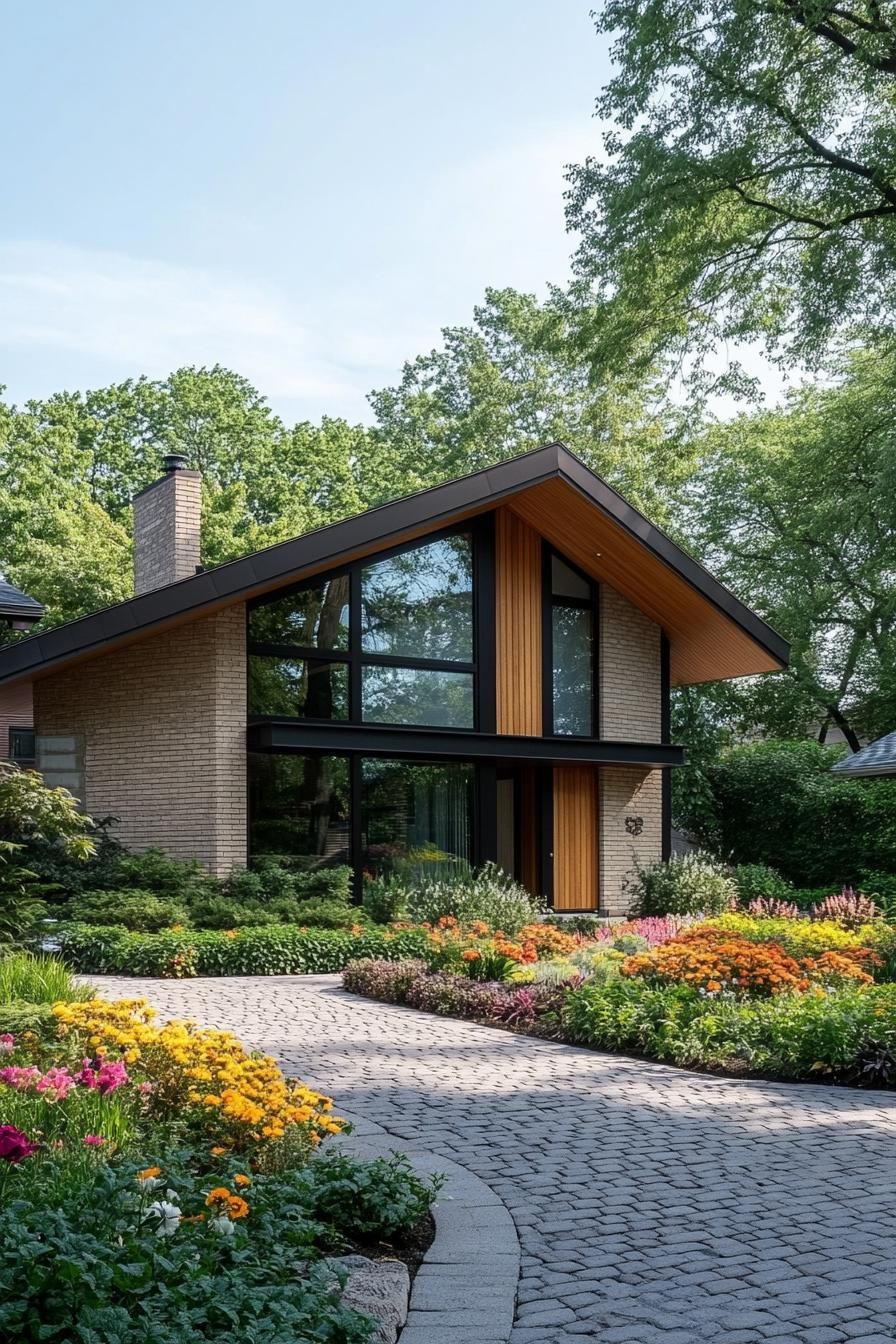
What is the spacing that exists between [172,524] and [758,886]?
10.9m

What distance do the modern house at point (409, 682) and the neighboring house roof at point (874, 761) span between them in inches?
84.6

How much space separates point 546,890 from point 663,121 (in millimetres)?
12080

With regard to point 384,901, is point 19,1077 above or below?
above

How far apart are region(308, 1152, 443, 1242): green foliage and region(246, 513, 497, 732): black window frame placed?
1180 centimetres

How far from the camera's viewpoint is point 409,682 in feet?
59.0

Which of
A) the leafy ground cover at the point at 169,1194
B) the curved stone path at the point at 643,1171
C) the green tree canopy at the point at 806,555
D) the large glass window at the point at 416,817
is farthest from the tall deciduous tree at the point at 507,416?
the leafy ground cover at the point at 169,1194

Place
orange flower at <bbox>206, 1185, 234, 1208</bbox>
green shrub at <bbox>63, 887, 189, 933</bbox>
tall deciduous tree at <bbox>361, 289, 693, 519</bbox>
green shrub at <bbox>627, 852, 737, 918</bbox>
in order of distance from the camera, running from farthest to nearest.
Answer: tall deciduous tree at <bbox>361, 289, 693, 519</bbox> → green shrub at <bbox>627, 852, 737, 918</bbox> → green shrub at <bbox>63, 887, 189, 933</bbox> → orange flower at <bbox>206, 1185, 234, 1208</bbox>

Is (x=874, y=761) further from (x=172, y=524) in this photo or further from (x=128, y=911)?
(x=128, y=911)

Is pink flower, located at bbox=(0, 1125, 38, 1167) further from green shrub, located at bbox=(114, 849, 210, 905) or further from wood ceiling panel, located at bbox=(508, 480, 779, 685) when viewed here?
wood ceiling panel, located at bbox=(508, 480, 779, 685)

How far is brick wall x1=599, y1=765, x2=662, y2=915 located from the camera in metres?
20.2

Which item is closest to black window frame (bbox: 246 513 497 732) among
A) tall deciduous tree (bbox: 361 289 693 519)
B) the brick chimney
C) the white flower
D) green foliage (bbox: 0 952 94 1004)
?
the brick chimney

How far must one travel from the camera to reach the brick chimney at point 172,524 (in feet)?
61.5

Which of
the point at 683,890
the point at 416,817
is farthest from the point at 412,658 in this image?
the point at 683,890

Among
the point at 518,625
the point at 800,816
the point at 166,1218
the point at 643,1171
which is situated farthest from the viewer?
the point at 800,816
